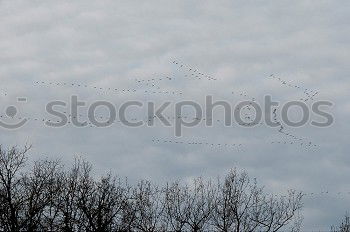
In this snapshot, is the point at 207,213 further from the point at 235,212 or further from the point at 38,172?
the point at 38,172

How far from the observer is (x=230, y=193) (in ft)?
206

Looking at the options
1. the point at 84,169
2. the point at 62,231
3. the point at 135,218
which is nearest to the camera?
the point at 62,231

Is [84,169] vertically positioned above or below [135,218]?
above

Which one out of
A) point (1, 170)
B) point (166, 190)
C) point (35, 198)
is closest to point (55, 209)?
point (35, 198)

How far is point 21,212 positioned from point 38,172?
20.2ft

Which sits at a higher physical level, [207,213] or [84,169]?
[84,169]

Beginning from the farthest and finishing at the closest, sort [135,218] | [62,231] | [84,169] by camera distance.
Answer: [84,169]
[135,218]
[62,231]

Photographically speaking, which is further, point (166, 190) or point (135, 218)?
point (166, 190)

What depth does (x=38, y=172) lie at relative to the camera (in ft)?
196

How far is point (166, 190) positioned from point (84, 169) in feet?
26.7

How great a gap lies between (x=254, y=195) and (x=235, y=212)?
376 cm

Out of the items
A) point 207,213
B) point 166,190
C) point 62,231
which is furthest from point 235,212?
point 62,231

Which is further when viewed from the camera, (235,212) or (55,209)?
(235,212)

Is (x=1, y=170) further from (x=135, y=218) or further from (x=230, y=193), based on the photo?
(x=230, y=193)
